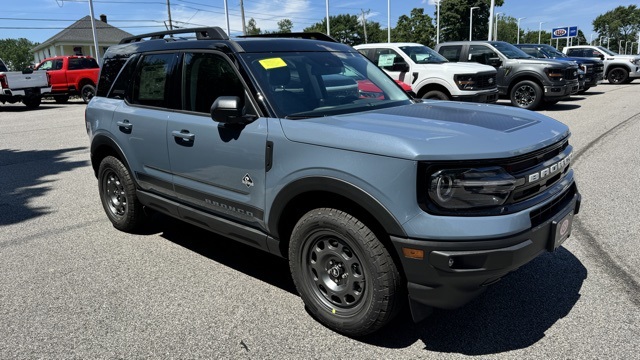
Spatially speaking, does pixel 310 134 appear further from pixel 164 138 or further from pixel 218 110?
pixel 164 138

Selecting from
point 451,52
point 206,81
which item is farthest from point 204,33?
point 451,52

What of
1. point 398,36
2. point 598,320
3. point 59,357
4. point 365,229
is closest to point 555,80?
point 598,320

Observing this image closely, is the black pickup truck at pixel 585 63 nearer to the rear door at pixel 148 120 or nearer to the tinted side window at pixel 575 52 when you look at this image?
the tinted side window at pixel 575 52

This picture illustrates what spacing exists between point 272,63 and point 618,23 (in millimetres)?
121633

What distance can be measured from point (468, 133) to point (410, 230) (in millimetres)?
657

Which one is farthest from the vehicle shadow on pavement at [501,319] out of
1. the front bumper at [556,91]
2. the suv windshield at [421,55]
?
the front bumper at [556,91]

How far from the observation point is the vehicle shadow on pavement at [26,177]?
5859 millimetres

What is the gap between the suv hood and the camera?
2.54 meters

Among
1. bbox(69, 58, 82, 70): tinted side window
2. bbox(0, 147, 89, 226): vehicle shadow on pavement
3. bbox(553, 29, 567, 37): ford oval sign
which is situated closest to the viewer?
bbox(0, 147, 89, 226): vehicle shadow on pavement

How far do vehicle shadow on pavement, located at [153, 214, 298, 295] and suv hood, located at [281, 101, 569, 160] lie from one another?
1377mm

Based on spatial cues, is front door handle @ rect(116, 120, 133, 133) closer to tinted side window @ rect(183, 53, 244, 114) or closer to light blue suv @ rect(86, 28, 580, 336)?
light blue suv @ rect(86, 28, 580, 336)

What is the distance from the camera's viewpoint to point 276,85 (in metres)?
3.46

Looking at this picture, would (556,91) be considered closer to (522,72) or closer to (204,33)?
(522,72)

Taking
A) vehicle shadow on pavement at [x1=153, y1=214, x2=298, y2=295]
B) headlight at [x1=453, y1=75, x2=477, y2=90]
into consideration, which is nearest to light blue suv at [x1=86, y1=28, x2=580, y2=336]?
vehicle shadow on pavement at [x1=153, y1=214, x2=298, y2=295]
